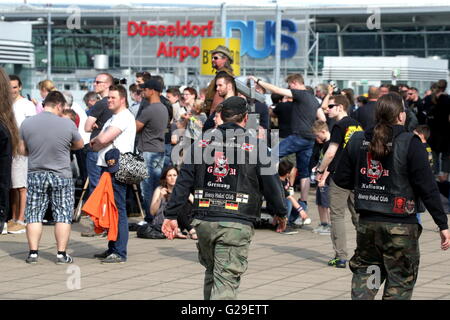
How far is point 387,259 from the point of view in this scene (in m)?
6.67

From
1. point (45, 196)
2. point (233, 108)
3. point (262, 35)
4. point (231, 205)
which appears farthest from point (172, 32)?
point (231, 205)

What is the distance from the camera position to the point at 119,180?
34.2 feet

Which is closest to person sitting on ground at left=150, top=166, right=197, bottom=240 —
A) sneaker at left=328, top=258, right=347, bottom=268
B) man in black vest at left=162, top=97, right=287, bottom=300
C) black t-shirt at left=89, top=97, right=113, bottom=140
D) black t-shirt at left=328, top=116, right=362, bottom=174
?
black t-shirt at left=89, top=97, right=113, bottom=140

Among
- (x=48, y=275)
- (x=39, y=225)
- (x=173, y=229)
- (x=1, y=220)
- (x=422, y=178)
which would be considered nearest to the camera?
(x=1, y=220)

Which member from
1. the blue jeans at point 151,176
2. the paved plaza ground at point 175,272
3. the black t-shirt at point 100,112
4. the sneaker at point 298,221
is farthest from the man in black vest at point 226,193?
the sneaker at point 298,221

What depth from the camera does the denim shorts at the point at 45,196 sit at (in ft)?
33.3

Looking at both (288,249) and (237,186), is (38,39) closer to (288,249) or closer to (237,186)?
(288,249)

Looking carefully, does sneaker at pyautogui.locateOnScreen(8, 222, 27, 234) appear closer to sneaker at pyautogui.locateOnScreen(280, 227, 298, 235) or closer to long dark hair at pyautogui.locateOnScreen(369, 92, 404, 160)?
sneaker at pyautogui.locateOnScreen(280, 227, 298, 235)

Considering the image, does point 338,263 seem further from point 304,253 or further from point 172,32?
point 172,32

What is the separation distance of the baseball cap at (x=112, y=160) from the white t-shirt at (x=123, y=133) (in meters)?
0.12

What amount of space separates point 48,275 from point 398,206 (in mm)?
4139

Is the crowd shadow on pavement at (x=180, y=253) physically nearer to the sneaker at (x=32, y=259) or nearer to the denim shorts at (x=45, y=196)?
the denim shorts at (x=45, y=196)

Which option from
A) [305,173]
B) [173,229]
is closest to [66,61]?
[305,173]

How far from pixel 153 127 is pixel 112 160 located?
97.6 inches
